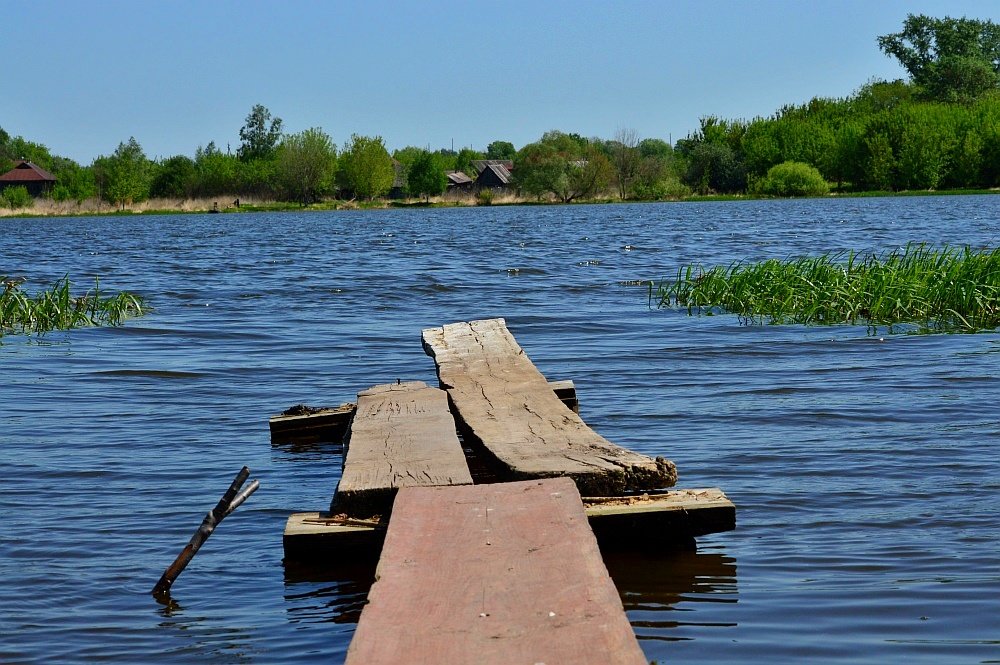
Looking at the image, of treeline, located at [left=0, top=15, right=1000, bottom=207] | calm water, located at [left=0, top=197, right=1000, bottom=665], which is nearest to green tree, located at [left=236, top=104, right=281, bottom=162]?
treeline, located at [left=0, top=15, right=1000, bottom=207]

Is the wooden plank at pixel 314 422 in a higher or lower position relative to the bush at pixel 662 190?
lower

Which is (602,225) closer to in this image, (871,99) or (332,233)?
(332,233)

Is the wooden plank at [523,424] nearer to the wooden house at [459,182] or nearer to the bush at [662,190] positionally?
the bush at [662,190]

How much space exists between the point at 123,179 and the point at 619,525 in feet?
350

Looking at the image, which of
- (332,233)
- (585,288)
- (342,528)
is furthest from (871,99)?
(342,528)

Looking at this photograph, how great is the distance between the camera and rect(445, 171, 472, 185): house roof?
414 feet

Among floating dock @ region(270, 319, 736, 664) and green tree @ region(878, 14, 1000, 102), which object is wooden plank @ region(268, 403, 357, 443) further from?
green tree @ region(878, 14, 1000, 102)

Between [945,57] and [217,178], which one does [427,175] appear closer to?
[217,178]

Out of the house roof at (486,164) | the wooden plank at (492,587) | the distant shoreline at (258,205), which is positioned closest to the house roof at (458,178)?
the house roof at (486,164)

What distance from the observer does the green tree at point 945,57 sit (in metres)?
103

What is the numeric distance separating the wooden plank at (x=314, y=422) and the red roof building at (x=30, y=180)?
391 ft

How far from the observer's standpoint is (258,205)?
106 meters

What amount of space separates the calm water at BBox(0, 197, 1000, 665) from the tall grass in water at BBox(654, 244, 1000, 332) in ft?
1.83

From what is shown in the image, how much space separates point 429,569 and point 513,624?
0.53 meters
